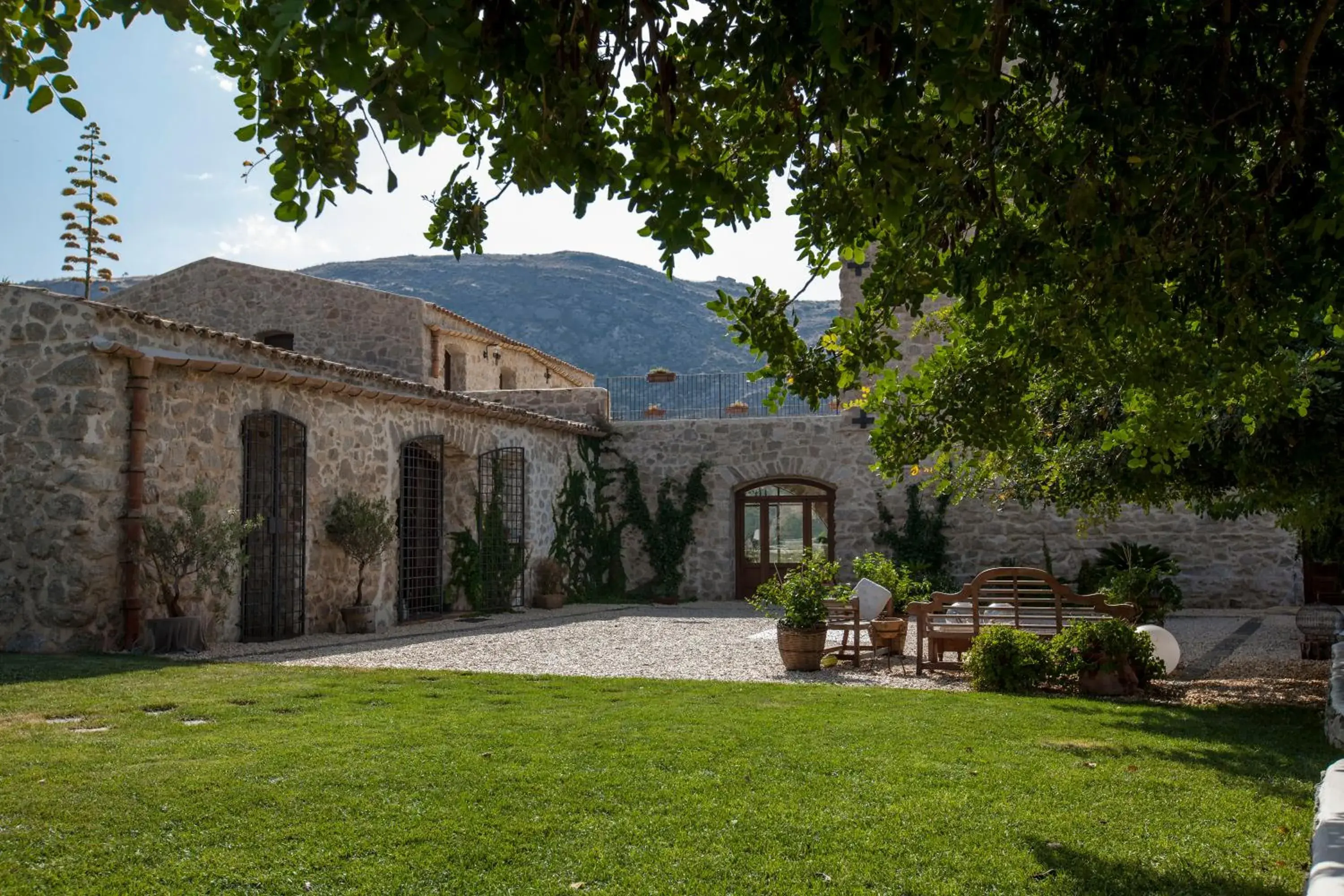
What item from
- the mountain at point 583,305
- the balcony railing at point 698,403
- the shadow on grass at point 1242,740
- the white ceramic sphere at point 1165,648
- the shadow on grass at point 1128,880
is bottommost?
the shadow on grass at point 1242,740

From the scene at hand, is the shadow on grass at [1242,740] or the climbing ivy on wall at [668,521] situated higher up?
the climbing ivy on wall at [668,521]

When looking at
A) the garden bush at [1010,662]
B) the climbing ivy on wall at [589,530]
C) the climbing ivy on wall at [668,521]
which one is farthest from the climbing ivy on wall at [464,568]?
the garden bush at [1010,662]

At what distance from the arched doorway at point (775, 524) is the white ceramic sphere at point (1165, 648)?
32.5 ft

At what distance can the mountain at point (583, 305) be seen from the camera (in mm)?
77625

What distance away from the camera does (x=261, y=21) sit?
2.57m

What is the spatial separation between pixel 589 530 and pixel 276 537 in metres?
7.26

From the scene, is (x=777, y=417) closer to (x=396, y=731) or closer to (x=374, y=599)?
(x=374, y=599)

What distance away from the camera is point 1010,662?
8.10 m

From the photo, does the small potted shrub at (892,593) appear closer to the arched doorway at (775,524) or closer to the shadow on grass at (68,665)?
the arched doorway at (775,524)

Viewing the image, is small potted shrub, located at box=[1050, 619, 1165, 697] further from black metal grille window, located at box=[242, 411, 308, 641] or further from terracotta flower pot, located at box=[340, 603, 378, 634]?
black metal grille window, located at box=[242, 411, 308, 641]

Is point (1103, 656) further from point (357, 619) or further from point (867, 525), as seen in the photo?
point (867, 525)

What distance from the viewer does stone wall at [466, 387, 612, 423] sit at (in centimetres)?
1930

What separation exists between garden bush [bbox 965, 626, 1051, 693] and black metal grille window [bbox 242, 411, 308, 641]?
23.9 ft

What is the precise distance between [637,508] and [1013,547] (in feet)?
20.6
